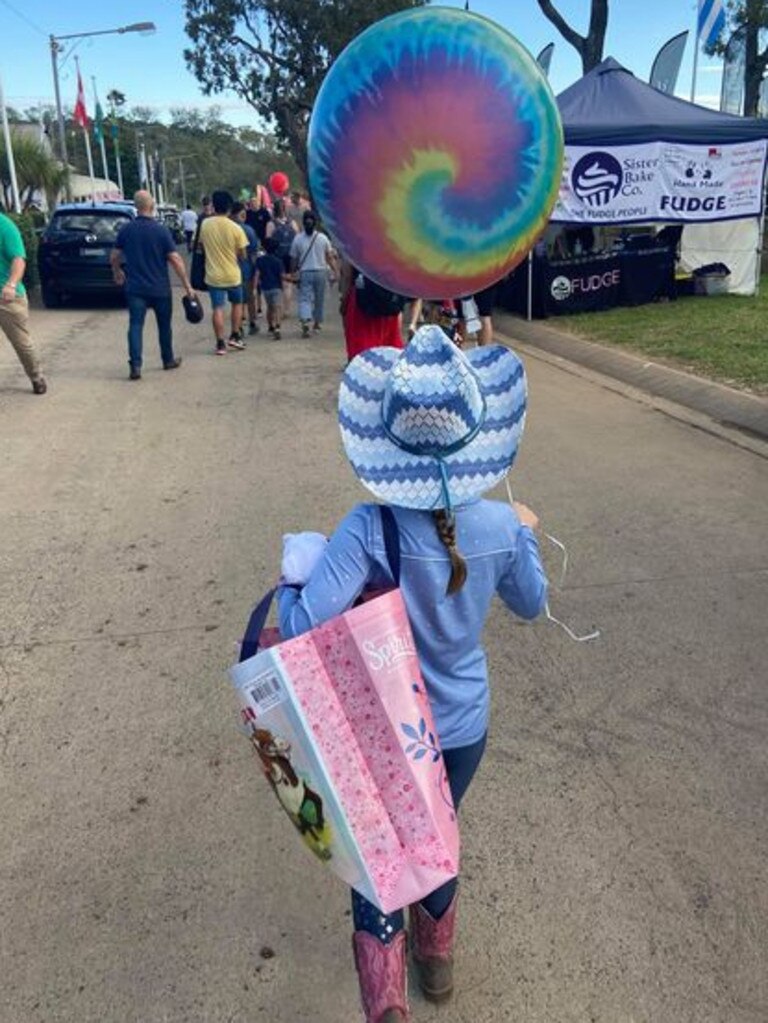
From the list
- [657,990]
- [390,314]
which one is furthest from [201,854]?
[390,314]

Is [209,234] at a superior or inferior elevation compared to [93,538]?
superior

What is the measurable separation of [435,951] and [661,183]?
1237cm

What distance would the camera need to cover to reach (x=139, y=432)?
7.25 metres

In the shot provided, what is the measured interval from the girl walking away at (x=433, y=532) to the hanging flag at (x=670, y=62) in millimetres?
19142

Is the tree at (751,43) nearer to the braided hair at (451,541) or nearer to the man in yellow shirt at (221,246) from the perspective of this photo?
the man in yellow shirt at (221,246)

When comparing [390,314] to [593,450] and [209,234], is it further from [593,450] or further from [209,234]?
[209,234]

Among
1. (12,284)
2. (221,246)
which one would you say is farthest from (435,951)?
(221,246)

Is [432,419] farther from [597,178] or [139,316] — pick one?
[597,178]

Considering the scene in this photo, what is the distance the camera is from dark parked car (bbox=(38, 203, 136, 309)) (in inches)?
566

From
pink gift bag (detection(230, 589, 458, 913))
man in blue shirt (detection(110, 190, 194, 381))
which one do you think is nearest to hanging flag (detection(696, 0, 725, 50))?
man in blue shirt (detection(110, 190, 194, 381))

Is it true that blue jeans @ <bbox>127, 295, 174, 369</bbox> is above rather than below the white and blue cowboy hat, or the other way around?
below

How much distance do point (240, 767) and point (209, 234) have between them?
8.37m

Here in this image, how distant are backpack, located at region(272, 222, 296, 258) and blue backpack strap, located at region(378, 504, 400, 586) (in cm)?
1158

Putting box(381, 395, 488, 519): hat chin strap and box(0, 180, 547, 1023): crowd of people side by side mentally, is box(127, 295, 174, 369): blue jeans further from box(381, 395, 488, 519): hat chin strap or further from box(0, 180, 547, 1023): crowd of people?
box(381, 395, 488, 519): hat chin strap
